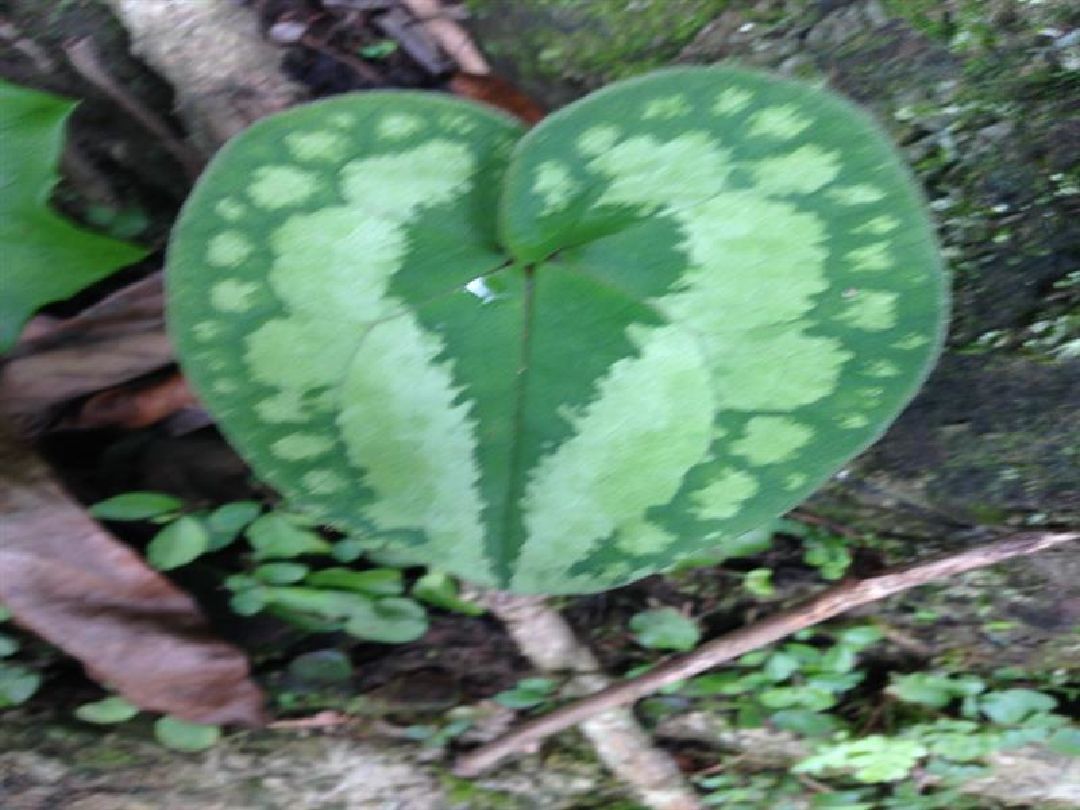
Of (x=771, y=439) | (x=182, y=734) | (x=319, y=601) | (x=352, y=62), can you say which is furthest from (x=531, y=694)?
(x=352, y=62)

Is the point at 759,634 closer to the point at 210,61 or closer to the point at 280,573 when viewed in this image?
the point at 280,573

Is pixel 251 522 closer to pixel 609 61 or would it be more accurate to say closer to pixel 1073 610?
pixel 609 61

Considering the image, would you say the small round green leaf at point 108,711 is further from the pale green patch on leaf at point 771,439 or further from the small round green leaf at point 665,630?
the pale green patch on leaf at point 771,439

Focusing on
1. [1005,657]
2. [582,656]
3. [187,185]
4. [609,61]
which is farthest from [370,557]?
[1005,657]

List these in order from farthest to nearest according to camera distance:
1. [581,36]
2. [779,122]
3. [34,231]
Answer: [581,36], [34,231], [779,122]

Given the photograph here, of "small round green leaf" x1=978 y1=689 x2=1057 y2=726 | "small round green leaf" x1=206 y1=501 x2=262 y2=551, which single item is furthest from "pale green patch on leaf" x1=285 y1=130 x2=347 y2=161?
"small round green leaf" x1=978 y1=689 x2=1057 y2=726
